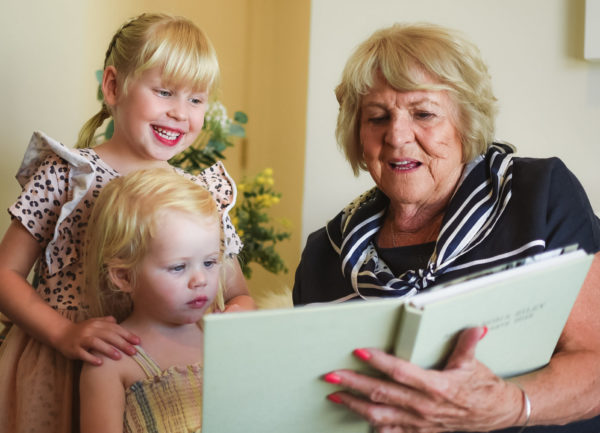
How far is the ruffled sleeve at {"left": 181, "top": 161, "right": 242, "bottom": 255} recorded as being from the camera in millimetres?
1641

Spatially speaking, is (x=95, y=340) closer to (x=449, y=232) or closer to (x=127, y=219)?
(x=127, y=219)

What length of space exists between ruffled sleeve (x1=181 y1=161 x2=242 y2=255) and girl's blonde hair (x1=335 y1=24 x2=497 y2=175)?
0.42 metres

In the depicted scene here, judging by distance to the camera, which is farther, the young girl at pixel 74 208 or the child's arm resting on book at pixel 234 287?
the child's arm resting on book at pixel 234 287

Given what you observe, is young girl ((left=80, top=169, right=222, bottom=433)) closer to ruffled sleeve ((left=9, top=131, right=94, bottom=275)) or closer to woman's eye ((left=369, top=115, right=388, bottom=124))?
ruffled sleeve ((left=9, top=131, right=94, bottom=275))

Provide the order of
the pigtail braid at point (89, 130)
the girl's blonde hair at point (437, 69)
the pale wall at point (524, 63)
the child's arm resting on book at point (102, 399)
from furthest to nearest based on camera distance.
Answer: the pale wall at point (524, 63), the pigtail braid at point (89, 130), the girl's blonde hair at point (437, 69), the child's arm resting on book at point (102, 399)

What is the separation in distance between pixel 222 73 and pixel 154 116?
6.49 ft

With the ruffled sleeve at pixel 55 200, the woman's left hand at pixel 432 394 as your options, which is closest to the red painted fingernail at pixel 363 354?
the woman's left hand at pixel 432 394

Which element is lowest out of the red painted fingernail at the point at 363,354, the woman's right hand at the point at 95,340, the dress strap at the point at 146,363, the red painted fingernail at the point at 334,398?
the dress strap at the point at 146,363

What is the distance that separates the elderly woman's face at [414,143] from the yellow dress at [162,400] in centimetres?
64

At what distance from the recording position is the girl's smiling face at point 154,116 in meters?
1.56

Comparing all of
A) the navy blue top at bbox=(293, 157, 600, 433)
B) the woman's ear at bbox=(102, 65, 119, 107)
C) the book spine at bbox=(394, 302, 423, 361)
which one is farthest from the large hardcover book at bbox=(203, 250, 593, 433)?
the woman's ear at bbox=(102, 65, 119, 107)

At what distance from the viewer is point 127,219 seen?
136cm

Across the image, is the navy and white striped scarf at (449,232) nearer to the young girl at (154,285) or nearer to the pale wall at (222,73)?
the young girl at (154,285)

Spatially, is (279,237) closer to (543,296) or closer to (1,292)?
(1,292)
